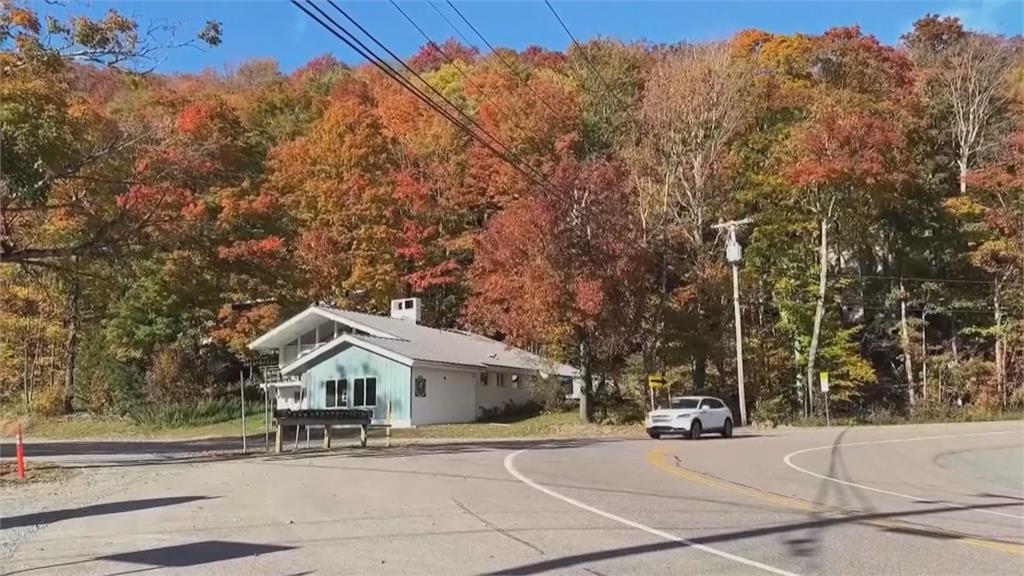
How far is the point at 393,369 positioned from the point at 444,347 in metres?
4.82

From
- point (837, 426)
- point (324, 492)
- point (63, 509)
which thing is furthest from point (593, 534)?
point (837, 426)

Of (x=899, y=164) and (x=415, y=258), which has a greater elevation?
(x=899, y=164)

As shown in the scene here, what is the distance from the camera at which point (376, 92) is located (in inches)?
2469

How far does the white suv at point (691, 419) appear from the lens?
29609 millimetres

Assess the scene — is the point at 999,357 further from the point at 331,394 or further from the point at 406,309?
the point at 331,394

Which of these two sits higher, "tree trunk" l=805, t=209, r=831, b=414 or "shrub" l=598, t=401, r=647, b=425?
"tree trunk" l=805, t=209, r=831, b=414

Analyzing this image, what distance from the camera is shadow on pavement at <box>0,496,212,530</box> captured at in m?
11.1

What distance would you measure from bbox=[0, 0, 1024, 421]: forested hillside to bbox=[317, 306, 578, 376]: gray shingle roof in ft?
7.58

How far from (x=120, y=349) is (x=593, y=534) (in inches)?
1658

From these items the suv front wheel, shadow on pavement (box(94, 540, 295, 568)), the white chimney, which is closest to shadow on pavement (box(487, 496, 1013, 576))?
shadow on pavement (box(94, 540, 295, 568))

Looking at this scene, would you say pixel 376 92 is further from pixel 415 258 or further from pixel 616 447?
pixel 616 447

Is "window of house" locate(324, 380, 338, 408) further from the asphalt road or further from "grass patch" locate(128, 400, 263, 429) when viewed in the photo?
the asphalt road

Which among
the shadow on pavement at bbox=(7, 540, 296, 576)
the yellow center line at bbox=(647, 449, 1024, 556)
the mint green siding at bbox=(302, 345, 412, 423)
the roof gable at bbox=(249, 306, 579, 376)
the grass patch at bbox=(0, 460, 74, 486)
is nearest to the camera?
the shadow on pavement at bbox=(7, 540, 296, 576)

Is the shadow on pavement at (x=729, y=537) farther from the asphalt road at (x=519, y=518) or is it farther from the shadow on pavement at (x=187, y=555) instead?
the shadow on pavement at (x=187, y=555)
